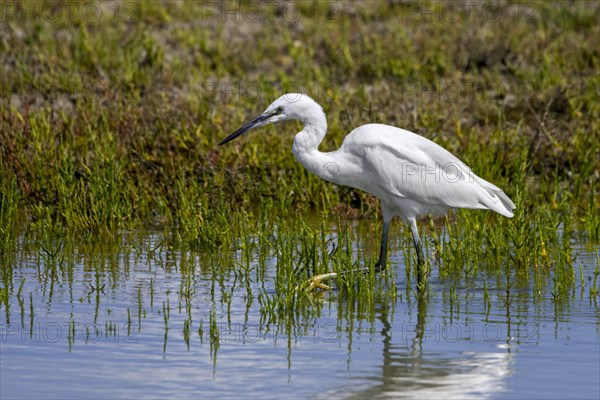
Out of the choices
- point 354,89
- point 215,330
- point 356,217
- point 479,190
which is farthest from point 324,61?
point 215,330

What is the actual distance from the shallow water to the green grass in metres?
0.23

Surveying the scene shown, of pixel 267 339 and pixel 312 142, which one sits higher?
pixel 312 142

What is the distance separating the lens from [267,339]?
6.45 m

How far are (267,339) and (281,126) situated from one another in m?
5.95

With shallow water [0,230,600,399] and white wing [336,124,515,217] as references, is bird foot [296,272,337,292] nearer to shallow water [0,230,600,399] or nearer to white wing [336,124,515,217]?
shallow water [0,230,600,399]

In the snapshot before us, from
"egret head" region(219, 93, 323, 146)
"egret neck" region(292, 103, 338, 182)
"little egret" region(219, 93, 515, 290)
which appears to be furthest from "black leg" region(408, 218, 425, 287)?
"egret head" region(219, 93, 323, 146)

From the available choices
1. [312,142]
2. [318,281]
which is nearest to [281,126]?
[312,142]

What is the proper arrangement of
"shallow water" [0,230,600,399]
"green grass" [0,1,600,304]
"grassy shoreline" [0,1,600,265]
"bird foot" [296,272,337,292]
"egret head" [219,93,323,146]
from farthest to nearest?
"grassy shoreline" [0,1,600,265], "green grass" [0,1,600,304], "egret head" [219,93,323,146], "bird foot" [296,272,337,292], "shallow water" [0,230,600,399]

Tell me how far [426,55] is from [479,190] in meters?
6.65

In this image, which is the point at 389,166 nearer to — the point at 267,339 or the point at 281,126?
the point at 267,339

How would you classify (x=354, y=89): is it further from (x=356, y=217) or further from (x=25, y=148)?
(x=25, y=148)

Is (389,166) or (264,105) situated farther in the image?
(264,105)

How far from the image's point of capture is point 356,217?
10.7 metres

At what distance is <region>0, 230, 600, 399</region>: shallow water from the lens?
5.59 metres
